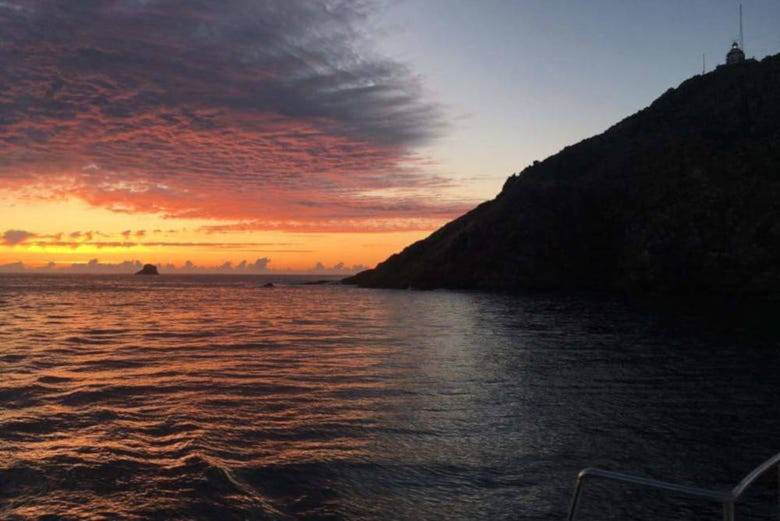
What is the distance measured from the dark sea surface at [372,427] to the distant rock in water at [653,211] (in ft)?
278

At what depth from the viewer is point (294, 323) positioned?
5797 cm

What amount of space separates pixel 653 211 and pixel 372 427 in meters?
128

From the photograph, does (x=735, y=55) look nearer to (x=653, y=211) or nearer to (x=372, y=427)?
(x=653, y=211)

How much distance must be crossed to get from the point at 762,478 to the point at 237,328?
4545 centimetres

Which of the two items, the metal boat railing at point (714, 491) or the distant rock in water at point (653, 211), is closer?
the metal boat railing at point (714, 491)

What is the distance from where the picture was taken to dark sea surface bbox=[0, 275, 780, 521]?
472 inches

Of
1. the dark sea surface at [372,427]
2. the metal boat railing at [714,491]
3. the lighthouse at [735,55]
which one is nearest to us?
the metal boat railing at [714,491]

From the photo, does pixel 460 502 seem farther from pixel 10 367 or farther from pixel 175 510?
pixel 10 367

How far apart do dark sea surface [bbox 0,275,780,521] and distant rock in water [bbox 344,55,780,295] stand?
84640 millimetres

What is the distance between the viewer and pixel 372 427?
58.5 feet

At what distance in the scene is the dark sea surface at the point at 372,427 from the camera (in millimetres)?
11977

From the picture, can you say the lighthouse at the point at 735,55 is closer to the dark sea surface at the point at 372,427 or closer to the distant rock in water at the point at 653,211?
the distant rock in water at the point at 653,211

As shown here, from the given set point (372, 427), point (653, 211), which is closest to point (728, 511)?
point (372, 427)

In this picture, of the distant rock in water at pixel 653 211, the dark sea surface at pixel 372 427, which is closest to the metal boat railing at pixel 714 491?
the dark sea surface at pixel 372 427
